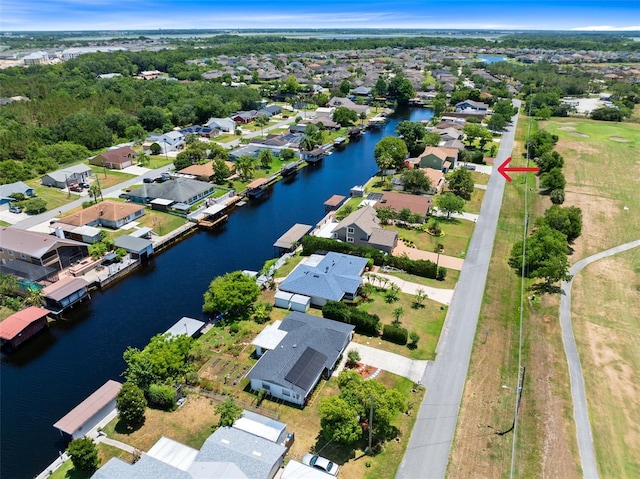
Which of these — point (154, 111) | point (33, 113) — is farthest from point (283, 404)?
point (33, 113)

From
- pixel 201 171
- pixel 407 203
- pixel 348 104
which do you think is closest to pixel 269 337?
pixel 407 203

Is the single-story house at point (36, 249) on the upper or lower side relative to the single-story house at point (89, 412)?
upper

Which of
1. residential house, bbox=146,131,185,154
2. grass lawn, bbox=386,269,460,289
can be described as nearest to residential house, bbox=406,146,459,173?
grass lawn, bbox=386,269,460,289

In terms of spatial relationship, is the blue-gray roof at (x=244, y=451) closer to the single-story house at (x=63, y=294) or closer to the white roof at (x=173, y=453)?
the white roof at (x=173, y=453)

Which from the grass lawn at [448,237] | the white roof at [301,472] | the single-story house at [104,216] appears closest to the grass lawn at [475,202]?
the grass lawn at [448,237]

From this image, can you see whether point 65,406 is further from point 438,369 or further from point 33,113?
point 33,113

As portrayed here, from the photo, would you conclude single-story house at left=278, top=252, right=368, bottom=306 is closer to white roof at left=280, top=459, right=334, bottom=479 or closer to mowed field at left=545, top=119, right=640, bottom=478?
white roof at left=280, top=459, right=334, bottom=479
